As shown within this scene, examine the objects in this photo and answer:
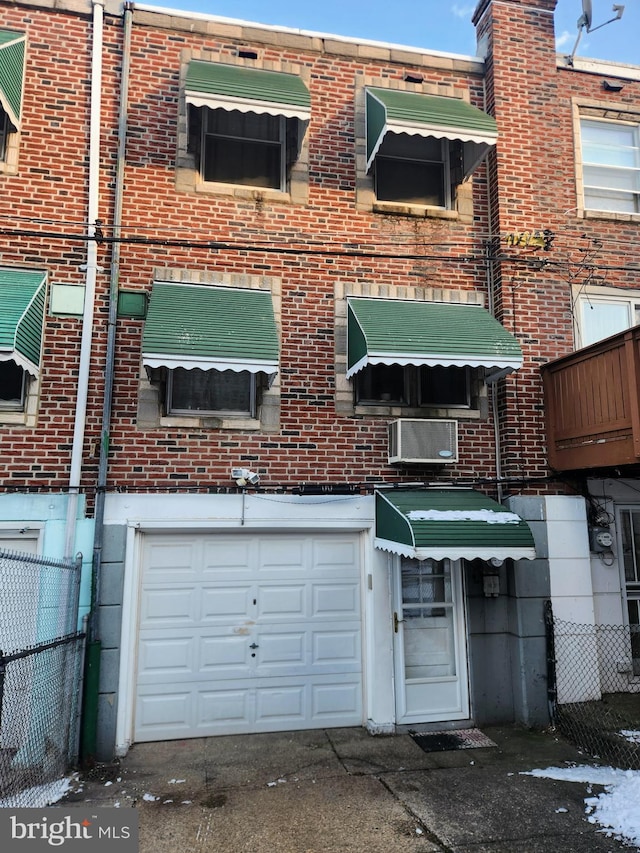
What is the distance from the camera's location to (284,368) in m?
7.77

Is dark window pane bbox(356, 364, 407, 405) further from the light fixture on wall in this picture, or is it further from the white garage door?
the white garage door

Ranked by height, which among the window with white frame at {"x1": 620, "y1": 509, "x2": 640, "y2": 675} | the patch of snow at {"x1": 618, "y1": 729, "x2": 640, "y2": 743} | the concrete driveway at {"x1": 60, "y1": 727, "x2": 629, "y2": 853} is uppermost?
the window with white frame at {"x1": 620, "y1": 509, "x2": 640, "y2": 675}

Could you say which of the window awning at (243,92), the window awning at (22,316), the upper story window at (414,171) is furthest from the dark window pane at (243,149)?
the window awning at (22,316)

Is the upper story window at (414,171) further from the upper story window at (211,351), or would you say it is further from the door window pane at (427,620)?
the door window pane at (427,620)

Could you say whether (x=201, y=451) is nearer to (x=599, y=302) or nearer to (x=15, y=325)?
(x=15, y=325)

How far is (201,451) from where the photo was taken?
7.34 meters

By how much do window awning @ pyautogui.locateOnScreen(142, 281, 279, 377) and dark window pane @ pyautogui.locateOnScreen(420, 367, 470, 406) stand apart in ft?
7.76

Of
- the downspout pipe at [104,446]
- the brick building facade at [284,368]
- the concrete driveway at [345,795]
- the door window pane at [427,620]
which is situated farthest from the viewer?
the door window pane at [427,620]

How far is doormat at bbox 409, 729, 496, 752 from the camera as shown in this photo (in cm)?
687

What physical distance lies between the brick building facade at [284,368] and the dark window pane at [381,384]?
4 cm

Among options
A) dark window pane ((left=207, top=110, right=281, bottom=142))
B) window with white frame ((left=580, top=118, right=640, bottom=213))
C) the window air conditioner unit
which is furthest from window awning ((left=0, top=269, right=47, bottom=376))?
window with white frame ((left=580, top=118, right=640, bottom=213))

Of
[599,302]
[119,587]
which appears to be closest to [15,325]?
[119,587]

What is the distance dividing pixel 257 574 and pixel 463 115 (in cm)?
665

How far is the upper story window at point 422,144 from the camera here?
7.80 metres
